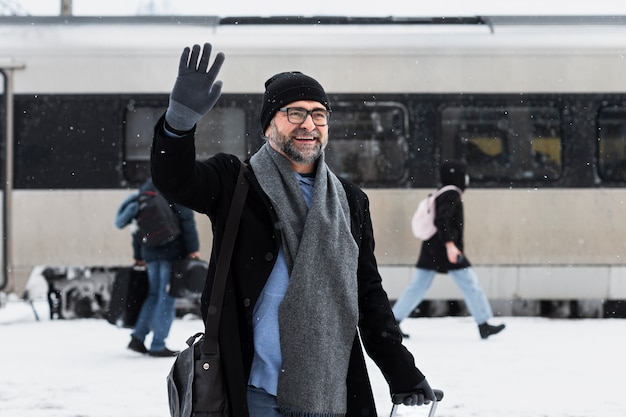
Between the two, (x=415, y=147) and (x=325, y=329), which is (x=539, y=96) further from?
(x=325, y=329)

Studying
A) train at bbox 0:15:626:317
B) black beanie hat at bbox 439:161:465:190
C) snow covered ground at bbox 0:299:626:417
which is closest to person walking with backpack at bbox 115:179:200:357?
snow covered ground at bbox 0:299:626:417

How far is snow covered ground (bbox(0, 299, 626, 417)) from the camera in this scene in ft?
19.5

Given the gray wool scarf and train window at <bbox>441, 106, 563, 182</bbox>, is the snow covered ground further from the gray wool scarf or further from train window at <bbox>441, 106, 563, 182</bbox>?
the gray wool scarf

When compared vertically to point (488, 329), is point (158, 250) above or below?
above

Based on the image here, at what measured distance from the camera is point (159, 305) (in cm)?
754

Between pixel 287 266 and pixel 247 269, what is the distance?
0.12 metres

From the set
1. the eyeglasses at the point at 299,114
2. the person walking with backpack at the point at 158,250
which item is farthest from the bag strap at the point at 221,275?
the person walking with backpack at the point at 158,250

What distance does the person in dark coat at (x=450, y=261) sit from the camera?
8.31 meters

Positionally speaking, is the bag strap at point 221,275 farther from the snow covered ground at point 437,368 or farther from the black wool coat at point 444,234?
the black wool coat at point 444,234

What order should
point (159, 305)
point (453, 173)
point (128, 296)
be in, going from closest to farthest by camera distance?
point (159, 305) → point (128, 296) → point (453, 173)

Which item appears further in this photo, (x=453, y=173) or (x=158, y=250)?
(x=453, y=173)

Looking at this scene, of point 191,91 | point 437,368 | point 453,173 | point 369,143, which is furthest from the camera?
point 369,143

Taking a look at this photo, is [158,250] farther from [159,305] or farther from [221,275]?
[221,275]

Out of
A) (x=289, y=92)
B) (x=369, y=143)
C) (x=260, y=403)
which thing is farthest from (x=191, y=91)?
(x=369, y=143)
